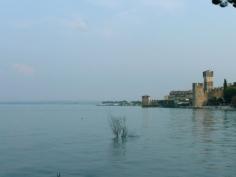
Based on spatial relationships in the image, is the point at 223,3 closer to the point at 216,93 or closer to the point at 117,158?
the point at 117,158

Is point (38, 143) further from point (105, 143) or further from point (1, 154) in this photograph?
point (1, 154)

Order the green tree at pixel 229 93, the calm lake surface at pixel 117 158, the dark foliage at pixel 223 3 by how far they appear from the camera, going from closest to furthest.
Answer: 1. the dark foliage at pixel 223 3
2. the calm lake surface at pixel 117 158
3. the green tree at pixel 229 93

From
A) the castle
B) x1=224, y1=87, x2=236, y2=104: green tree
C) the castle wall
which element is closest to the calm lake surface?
x1=224, y1=87, x2=236, y2=104: green tree

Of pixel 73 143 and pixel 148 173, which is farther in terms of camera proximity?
pixel 73 143

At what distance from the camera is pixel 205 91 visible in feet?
543

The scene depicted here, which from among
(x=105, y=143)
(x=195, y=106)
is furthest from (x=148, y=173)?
(x=195, y=106)

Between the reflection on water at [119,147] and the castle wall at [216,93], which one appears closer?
the reflection on water at [119,147]

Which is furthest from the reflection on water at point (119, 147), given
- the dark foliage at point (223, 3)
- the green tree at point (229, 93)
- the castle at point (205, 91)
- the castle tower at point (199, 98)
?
the castle tower at point (199, 98)

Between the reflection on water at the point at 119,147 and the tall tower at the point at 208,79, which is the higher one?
the tall tower at the point at 208,79

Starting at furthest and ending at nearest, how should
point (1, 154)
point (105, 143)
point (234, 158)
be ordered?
point (105, 143), point (1, 154), point (234, 158)

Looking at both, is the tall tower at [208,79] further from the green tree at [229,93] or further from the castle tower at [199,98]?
the green tree at [229,93]

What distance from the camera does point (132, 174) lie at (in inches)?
944

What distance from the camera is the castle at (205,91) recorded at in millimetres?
157550

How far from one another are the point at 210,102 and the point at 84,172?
138212 millimetres
